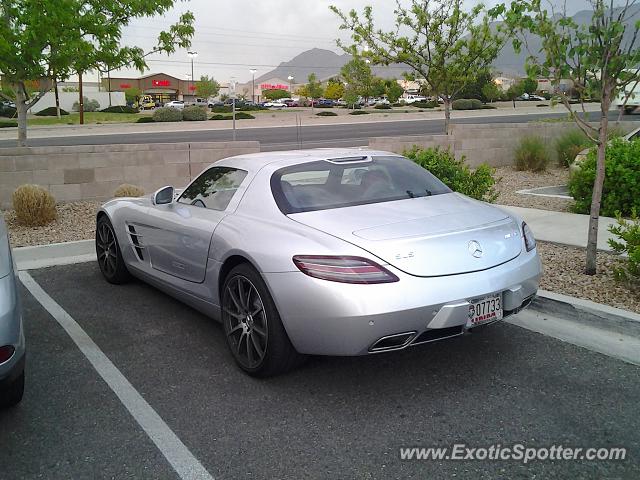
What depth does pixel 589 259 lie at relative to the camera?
596cm

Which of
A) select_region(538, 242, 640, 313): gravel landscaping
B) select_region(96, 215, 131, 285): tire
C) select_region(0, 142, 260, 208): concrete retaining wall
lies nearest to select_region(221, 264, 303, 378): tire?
select_region(96, 215, 131, 285): tire

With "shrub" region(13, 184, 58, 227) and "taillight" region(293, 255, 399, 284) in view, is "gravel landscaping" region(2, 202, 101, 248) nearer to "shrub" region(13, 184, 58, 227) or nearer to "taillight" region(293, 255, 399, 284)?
"shrub" region(13, 184, 58, 227)

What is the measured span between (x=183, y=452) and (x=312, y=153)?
2681 millimetres

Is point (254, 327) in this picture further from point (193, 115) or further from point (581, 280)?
point (193, 115)

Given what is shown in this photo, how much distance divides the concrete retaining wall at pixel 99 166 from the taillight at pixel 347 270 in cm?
818

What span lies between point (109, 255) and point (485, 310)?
4128mm

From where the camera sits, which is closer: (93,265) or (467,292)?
(467,292)

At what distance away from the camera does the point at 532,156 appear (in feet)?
46.2

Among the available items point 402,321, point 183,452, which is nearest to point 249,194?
point 402,321

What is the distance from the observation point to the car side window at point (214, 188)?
480 cm

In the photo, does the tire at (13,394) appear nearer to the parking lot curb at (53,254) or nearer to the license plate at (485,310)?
the license plate at (485,310)

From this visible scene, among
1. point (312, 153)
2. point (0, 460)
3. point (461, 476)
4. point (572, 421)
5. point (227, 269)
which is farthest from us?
point (312, 153)

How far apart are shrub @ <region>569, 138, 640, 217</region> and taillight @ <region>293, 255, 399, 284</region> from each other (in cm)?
611

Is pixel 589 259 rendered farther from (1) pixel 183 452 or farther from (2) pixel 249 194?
(1) pixel 183 452
